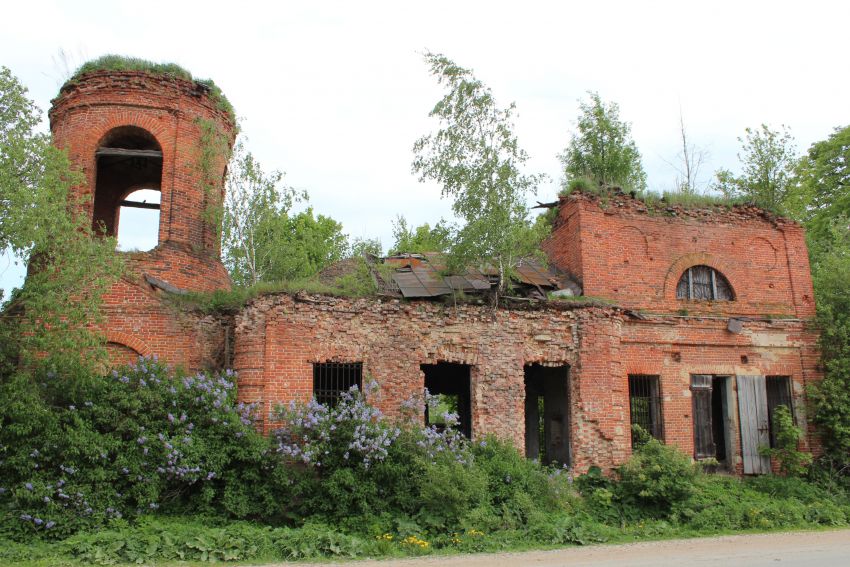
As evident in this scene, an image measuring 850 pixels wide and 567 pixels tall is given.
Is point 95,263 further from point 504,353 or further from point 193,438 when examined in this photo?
point 504,353

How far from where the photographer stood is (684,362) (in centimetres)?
1476

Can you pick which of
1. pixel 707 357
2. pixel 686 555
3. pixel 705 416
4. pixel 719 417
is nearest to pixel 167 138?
pixel 686 555

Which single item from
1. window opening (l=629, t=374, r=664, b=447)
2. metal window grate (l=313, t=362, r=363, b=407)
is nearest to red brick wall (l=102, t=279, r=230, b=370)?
metal window grate (l=313, t=362, r=363, b=407)

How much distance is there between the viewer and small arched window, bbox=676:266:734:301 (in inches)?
617

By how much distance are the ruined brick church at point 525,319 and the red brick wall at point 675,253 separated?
1.6 inches

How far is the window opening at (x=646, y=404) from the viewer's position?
14469 mm

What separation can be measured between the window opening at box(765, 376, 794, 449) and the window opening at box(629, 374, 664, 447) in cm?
293

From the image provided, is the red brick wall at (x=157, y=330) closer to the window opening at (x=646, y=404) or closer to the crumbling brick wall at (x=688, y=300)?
the crumbling brick wall at (x=688, y=300)

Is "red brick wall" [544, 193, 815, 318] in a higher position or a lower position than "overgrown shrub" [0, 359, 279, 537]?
higher

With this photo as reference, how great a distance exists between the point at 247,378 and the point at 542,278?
7.04 m

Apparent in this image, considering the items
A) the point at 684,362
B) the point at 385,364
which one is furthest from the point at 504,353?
the point at 684,362

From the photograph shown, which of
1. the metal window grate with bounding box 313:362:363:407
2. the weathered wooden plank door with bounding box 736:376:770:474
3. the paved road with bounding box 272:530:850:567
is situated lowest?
the paved road with bounding box 272:530:850:567

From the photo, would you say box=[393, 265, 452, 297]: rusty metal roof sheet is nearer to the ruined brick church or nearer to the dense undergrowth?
the ruined brick church

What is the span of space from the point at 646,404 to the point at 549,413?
227 centimetres
